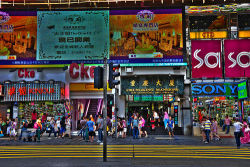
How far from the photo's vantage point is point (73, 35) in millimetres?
27922

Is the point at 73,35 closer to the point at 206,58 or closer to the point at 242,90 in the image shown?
the point at 206,58

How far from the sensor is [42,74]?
1122 inches

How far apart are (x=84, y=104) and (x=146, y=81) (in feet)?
24.4

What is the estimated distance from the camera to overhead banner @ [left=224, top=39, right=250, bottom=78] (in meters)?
27.8

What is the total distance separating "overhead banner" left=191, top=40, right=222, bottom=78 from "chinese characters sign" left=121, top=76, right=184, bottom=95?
6.08 feet

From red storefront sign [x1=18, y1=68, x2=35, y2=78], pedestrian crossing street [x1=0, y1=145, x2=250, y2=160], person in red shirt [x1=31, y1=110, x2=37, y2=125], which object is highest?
red storefront sign [x1=18, y1=68, x2=35, y2=78]

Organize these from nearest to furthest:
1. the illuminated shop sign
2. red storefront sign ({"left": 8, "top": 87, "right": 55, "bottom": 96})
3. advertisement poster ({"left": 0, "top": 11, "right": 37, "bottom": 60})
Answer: red storefront sign ({"left": 8, "top": 87, "right": 55, "bottom": 96}), the illuminated shop sign, advertisement poster ({"left": 0, "top": 11, "right": 37, "bottom": 60})

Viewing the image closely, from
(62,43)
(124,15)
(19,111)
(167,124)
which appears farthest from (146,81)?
(19,111)

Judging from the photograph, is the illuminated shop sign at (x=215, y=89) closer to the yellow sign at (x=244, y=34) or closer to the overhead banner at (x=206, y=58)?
the overhead banner at (x=206, y=58)

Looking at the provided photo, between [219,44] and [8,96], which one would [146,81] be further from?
[8,96]

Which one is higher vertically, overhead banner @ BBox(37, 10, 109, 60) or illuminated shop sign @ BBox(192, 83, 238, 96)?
overhead banner @ BBox(37, 10, 109, 60)

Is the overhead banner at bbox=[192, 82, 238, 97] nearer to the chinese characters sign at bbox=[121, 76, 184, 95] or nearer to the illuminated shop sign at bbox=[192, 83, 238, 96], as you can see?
the illuminated shop sign at bbox=[192, 83, 238, 96]

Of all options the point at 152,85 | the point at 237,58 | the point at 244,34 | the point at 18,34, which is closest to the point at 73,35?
the point at 18,34

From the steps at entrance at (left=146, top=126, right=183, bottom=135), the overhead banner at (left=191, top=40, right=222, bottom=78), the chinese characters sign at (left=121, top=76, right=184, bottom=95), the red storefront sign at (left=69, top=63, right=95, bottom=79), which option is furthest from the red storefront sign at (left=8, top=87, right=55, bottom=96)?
the overhead banner at (left=191, top=40, right=222, bottom=78)
